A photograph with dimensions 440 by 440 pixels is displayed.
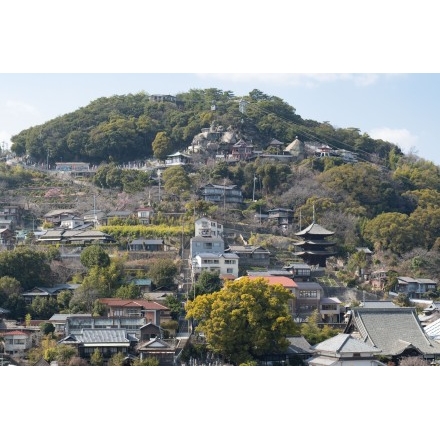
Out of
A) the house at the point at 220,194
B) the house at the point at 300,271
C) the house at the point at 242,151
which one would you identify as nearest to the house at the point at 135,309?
the house at the point at 300,271

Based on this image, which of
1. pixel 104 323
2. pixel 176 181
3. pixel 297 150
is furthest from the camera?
pixel 297 150

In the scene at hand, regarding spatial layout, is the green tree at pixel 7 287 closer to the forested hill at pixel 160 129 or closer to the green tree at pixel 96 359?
the green tree at pixel 96 359

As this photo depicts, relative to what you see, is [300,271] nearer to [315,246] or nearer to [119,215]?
[315,246]

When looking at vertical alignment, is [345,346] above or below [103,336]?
above

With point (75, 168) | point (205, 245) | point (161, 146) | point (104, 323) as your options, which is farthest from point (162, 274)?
point (161, 146)

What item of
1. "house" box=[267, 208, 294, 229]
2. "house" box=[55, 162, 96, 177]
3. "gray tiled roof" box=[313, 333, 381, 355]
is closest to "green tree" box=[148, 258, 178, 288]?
"gray tiled roof" box=[313, 333, 381, 355]

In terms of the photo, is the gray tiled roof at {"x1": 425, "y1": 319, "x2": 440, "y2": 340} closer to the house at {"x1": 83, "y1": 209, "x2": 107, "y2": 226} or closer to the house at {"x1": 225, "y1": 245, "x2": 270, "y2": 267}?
the house at {"x1": 225, "y1": 245, "x2": 270, "y2": 267}

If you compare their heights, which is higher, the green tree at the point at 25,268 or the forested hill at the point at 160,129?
the forested hill at the point at 160,129
